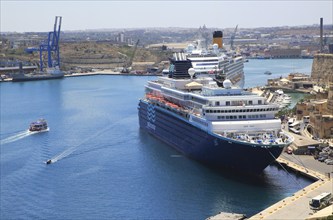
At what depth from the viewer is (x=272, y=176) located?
14.9m

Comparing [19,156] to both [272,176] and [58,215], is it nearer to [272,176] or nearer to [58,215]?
[58,215]

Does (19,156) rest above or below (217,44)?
below

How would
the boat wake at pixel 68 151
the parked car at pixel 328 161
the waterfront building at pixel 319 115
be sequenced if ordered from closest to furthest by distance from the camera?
1. the parked car at pixel 328 161
2. the boat wake at pixel 68 151
3. the waterfront building at pixel 319 115

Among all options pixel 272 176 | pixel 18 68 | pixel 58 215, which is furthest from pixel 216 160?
pixel 18 68

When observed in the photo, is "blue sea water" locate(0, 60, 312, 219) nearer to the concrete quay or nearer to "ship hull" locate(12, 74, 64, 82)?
the concrete quay

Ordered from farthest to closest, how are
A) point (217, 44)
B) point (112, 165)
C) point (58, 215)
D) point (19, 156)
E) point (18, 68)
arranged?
point (18, 68), point (217, 44), point (19, 156), point (112, 165), point (58, 215)

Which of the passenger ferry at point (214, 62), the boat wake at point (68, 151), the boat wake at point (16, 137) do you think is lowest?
the boat wake at point (16, 137)

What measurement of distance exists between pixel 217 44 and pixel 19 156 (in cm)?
1092

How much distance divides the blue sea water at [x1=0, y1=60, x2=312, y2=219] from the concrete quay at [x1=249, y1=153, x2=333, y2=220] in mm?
346

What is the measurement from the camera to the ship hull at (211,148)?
14203 millimetres

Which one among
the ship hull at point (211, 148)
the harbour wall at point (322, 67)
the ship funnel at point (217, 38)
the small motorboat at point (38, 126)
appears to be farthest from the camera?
the harbour wall at point (322, 67)

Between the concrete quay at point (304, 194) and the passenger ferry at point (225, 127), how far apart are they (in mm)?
983

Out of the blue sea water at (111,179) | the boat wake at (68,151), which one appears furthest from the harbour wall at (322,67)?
the boat wake at (68,151)

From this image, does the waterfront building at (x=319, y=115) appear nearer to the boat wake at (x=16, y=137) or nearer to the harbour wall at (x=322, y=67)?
the boat wake at (x=16, y=137)
